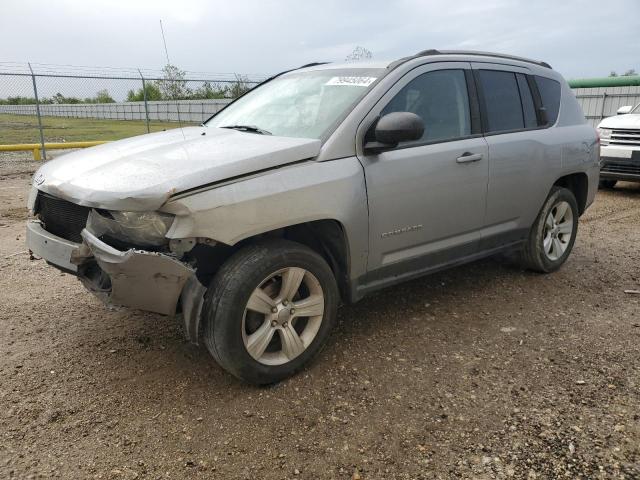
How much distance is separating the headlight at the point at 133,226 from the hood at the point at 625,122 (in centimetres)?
891

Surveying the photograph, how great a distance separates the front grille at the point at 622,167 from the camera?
8836 mm

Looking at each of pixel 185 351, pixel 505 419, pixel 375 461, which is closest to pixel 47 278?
pixel 185 351

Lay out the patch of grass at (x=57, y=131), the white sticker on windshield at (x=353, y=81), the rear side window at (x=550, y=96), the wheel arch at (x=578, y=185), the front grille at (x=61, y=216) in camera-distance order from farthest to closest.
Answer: the patch of grass at (x=57, y=131)
the wheel arch at (x=578, y=185)
the rear side window at (x=550, y=96)
the white sticker on windshield at (x=353, y=81)
the front grille at (x=61, y=216)

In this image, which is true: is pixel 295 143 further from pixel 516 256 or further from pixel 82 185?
pixel 516 256

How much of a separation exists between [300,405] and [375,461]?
22.0 inches

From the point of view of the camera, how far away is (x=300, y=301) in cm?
297

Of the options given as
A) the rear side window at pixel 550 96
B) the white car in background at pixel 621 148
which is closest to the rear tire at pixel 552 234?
the rear side window at pixel 550 96

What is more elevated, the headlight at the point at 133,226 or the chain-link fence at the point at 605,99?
the chain-link fence at the point at 605,99

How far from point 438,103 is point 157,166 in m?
1.98

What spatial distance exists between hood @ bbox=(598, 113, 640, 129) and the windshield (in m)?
7.31

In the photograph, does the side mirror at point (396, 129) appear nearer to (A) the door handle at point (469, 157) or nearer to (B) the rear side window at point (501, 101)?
(A) the door handle at point (469, 157)

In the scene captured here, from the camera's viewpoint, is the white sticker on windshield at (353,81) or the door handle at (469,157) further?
the door handle at (469,157)

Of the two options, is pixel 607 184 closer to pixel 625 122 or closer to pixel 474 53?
pixel 625 122

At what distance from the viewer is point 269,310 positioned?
283 cm
